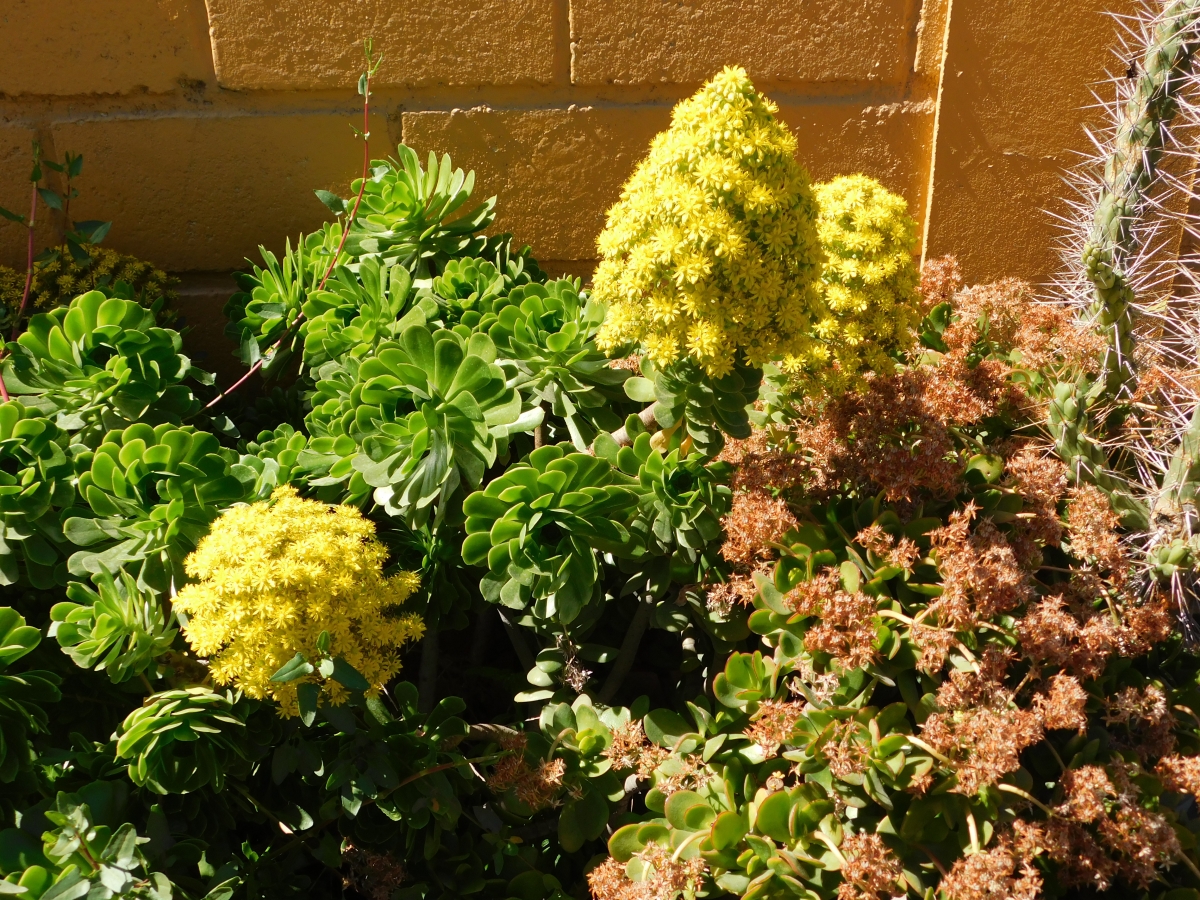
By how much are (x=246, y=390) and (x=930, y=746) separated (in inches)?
73.8

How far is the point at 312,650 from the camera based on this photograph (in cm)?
137

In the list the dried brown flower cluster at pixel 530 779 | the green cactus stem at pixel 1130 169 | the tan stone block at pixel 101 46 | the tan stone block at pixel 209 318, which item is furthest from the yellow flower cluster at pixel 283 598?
the tan stone block at pixel 101 46

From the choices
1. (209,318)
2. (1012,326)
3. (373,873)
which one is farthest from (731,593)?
(209,318)

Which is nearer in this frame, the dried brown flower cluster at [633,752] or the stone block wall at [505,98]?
the dried brown flower cluster at [633,752]

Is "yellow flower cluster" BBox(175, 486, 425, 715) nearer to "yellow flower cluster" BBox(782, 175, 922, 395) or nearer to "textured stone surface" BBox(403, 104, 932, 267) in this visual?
"yellow flower cluster" BBox(782, 175, 922, 395)

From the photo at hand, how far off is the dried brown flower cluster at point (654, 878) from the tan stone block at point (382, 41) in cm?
190

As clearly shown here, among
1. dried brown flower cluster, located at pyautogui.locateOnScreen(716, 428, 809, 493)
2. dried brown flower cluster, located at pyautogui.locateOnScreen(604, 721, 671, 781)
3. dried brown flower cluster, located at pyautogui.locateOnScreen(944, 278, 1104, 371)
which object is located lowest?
dried brown flower cluster, located at pyautogui.locateOnScreen(604, 721, 671, 781)

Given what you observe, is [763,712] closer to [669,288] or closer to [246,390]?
[669,288]

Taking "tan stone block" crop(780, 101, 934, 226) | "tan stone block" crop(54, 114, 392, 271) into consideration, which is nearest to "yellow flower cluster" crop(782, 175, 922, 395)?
"tan stone block" crop(780, 101, 934, 226)

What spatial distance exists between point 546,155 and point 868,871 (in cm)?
193

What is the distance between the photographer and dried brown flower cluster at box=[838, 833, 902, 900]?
129 centimetres

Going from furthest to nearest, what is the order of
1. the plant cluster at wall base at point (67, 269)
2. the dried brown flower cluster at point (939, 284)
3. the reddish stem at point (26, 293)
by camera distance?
the plant cluster at wall base at point (67, 269) < the dried brown flower cluster at point (939, 284) < the reddish stem at point (26, 293)

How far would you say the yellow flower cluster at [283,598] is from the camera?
52.6 inches

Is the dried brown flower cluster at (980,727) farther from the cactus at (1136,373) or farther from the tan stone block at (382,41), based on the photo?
the tan stone block at (382,41)
